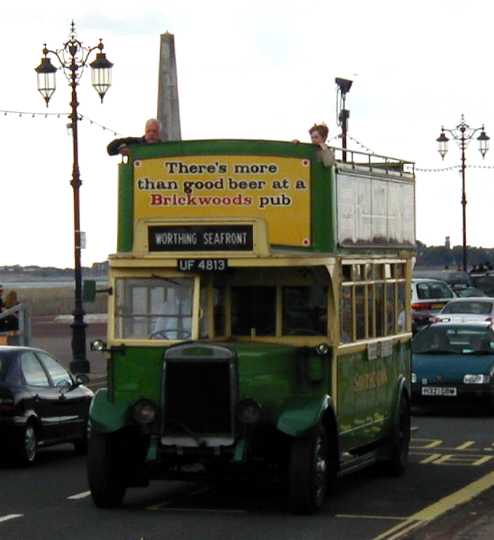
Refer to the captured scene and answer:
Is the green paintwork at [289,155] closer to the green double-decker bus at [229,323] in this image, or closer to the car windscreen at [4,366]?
the green double-decker bus at [229,323]

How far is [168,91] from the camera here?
117ft

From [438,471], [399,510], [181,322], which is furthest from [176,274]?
[438,471]

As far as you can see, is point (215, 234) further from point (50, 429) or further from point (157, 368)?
point (50, 429)

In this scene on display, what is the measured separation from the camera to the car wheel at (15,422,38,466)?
20.3 meters

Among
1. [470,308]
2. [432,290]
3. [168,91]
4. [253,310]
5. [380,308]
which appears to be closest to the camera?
[253,310]

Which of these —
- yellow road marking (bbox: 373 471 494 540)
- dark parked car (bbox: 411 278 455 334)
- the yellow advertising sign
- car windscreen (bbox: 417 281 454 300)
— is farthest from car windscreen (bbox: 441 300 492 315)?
the yellow advertising sign

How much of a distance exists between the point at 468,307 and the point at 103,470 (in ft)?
99.0

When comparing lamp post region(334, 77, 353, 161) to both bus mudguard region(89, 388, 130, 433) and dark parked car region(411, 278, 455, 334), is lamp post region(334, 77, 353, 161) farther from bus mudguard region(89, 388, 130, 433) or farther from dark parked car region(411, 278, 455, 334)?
bus mudguard region(89, 388, 130, 433)

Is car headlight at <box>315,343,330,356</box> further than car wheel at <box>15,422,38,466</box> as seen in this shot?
No

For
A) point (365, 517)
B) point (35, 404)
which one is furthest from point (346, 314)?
point (35, 404)

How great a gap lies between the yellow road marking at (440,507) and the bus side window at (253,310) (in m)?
2.18

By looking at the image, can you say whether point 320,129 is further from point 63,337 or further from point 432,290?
point 63,337

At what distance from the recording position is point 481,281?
6969 centimetres

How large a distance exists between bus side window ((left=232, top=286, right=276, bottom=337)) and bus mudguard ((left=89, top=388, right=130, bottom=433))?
1.33 m
